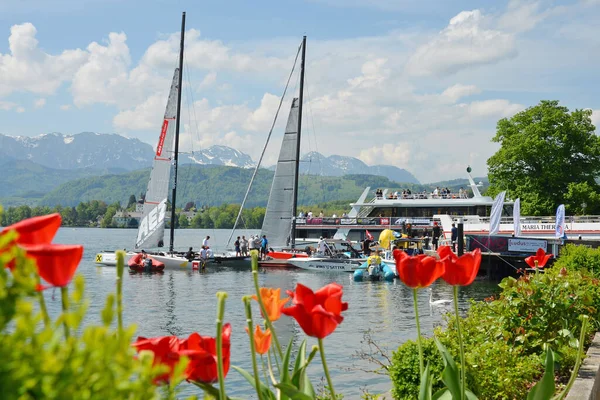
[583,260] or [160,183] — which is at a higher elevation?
[160,183]

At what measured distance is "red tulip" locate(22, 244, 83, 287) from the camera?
167cm

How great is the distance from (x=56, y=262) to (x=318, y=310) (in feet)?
3.54

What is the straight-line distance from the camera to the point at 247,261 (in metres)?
45.0

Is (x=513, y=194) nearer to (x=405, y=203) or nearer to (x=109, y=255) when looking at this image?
(x=405, y=203)

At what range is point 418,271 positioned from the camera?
11.5ft

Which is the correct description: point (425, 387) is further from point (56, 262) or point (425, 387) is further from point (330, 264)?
point (330, 264)

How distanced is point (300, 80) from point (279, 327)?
3137 cm

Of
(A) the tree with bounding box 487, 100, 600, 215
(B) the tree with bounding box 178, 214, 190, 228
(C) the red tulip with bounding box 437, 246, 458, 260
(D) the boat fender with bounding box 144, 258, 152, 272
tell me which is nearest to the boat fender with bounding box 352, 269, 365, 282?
(D) the boat fender with bounding box 144, 258, 152, 272

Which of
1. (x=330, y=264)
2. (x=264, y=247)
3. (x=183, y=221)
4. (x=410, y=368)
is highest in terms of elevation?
(x=183, y=221)

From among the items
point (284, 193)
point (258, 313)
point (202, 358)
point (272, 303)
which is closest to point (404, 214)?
point (284, 193)

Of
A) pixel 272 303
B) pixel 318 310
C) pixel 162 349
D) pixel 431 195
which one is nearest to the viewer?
pixel 162 349

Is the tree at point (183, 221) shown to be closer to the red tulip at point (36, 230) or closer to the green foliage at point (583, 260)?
the green foliage at point (583, 260)

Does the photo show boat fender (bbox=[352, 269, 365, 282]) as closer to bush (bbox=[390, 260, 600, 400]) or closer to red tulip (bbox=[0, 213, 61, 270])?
bush (bbox=[390, 260, 600, 400])

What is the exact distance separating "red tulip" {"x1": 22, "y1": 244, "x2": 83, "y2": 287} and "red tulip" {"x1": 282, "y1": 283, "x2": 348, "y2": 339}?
3.39ft
